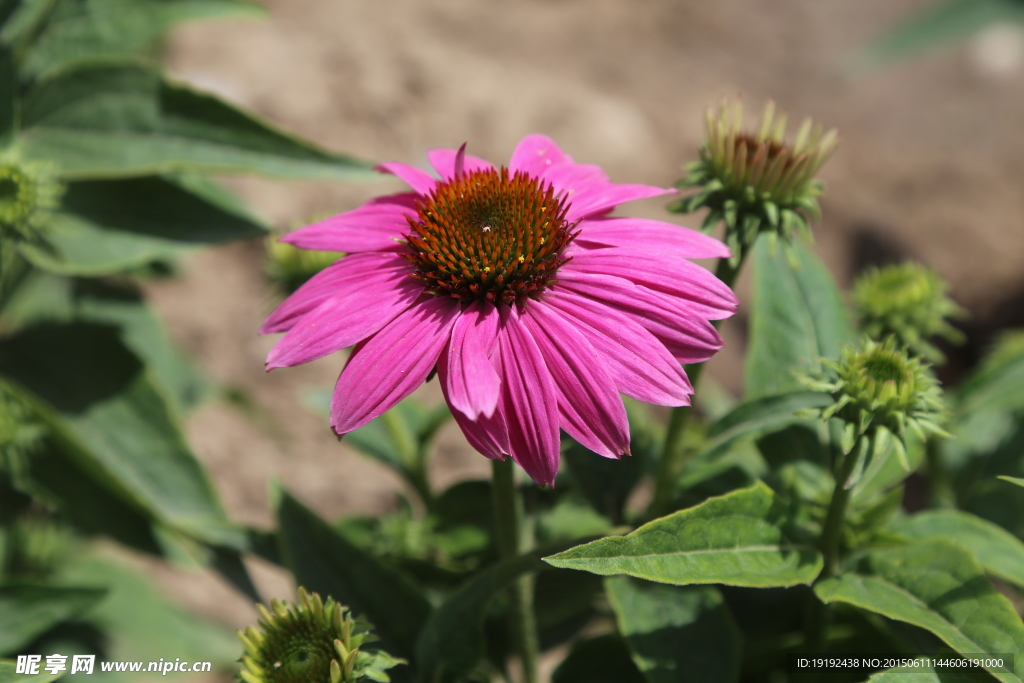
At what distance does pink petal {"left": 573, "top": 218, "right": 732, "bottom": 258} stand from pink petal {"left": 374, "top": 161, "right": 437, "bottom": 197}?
23 centimetres

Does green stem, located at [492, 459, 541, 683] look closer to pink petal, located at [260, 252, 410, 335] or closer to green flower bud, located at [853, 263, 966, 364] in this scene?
pink petal, located at [260, 252, 410, 335]

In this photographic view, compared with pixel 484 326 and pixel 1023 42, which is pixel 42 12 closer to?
pixel 484 326

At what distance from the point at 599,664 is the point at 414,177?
85 centimetres

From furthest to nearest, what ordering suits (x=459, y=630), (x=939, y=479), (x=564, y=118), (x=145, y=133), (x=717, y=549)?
(x=564, y=118), (x=939, y=479), (x=145, y=133), (x=459, y=630), (x=717, y=549)

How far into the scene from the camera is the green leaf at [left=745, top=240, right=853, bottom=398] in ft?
4.41

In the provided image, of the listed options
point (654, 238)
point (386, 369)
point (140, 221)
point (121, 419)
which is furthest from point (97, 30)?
point (654, 238)

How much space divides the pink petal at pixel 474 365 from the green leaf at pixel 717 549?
0.18 meters

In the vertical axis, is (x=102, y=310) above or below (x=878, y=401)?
above

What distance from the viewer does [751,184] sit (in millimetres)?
1026

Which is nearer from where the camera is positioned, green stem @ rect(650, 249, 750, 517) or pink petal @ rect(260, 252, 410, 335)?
pink petal @ rect(260, 252, 410, 335)

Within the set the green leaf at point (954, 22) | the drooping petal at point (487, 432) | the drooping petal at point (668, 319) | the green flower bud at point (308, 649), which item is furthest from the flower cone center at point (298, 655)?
the green leaf at point (954, 22)

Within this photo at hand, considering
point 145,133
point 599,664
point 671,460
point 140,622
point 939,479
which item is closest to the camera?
point 671,460

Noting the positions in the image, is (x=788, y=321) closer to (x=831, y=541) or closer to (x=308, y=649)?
(x=831, y=541)

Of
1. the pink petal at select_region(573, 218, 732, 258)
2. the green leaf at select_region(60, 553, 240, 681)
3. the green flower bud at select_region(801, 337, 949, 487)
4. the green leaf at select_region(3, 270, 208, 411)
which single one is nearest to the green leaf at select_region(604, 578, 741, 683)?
the green flower bud at select_region(801, 337, 949, 487)
